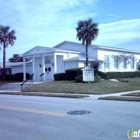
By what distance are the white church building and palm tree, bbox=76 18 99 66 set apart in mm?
3384

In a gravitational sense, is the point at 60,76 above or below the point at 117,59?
below

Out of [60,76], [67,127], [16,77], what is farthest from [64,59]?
[67,127]

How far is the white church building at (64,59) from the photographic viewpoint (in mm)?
37694

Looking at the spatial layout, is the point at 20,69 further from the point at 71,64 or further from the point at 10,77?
the point at 71,64

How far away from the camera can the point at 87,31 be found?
113ft

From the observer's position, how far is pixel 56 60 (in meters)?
39.8

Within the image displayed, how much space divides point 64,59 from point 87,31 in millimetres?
6386

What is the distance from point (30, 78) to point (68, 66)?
7.70 metres

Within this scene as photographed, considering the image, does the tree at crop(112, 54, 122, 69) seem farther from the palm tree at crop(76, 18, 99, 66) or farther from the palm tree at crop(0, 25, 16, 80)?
the palm tree at crop(0, 25, 16, 80)

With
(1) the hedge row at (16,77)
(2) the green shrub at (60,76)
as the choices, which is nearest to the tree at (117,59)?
(2) the green shrub at (60,76)

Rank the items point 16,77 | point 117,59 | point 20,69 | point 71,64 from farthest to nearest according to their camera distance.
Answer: point 20,69, point 117,59, point 16,77, point 71,64

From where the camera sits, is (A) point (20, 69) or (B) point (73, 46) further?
(A) point (20, 69)

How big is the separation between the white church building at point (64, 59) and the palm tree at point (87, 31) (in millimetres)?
3384

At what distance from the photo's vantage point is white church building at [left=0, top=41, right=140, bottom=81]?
37694 mm
